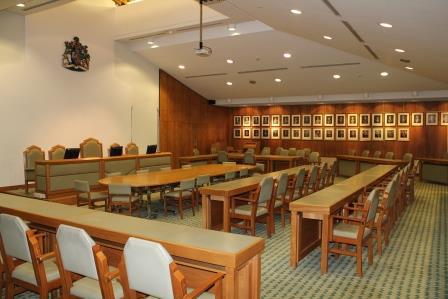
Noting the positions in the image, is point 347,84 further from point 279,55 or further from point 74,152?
point 74,152

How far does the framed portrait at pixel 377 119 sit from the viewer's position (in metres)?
14.7

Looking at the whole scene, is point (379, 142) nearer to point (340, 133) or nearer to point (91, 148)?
point (340, 133)

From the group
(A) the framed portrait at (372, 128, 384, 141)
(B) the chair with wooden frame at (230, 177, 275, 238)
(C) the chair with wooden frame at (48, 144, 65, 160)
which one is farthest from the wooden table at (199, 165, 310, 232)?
(A) the framed portrait at (372, 128, 384, 141)

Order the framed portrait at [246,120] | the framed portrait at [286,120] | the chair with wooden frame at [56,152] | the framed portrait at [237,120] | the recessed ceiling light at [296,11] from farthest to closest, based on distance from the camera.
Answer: the framed portrait at [237,120]
the framed portrait at [246,120]
the framed portrait at [286,120]
the chair with wooden frame at [56,152]
the recessed ceiling light at [296,11]

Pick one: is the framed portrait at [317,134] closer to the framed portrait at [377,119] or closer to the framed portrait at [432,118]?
the framed portrait at [377,119]

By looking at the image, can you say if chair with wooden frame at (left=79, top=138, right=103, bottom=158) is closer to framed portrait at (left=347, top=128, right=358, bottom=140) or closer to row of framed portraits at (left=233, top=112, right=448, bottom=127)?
row of framed portraits at (left=233, top=112, right=448, bottom=127)

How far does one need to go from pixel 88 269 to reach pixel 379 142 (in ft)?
46.7

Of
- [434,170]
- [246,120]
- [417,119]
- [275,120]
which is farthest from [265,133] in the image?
[434,170]

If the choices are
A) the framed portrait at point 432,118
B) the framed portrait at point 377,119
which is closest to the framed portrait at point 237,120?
the framed portrait at point 377,119

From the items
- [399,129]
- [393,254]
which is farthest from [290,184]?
[399,129]

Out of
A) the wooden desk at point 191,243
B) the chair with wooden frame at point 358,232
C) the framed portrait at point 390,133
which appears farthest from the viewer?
the framed portrait at point 390,133

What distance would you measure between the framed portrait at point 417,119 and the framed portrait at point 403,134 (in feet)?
1.16

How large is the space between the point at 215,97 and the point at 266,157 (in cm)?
450

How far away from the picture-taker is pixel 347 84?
41.3ft
